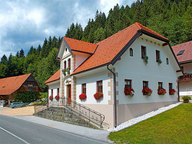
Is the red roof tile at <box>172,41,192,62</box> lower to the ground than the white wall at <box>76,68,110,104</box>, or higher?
higher

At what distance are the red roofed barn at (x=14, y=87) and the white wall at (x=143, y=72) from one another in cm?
3482

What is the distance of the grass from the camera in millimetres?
8938

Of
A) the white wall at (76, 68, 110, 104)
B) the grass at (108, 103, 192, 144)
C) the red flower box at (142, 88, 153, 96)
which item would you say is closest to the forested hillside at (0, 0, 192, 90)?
the white wall at (76, 68, 110, 104)

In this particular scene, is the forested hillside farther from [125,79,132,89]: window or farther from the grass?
the grass

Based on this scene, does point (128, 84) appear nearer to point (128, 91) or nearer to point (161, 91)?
point (128, 91)

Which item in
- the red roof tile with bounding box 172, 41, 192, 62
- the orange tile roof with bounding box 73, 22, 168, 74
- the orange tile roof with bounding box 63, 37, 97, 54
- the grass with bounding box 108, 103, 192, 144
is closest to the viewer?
the grass with bounding box 108, 103, 192, 144

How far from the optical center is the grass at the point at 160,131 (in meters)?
8.94

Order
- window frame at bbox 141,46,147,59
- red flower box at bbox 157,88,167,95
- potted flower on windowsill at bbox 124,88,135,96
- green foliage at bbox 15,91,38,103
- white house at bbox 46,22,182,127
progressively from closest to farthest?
white house at bbox 46,22,182,127, potted flower on windowsill at bbox 124,88,135,96, window frame at bbox 141,46,147,59, red flower box at bbox 157,88,167,95, green foliage at bbox 15,91,38,103

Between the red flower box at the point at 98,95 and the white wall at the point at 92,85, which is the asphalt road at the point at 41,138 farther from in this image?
the white wall at the point at 92,85

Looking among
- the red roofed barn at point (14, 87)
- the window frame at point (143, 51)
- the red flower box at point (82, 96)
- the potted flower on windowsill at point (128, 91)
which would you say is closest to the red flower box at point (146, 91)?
the potted flower on windowsill at point (128, 91)

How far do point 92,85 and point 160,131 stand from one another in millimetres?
7039

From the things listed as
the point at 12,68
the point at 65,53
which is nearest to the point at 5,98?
the point at 65,53

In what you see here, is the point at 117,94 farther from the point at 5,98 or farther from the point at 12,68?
the point at 12,68

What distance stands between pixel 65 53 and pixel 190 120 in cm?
1469
